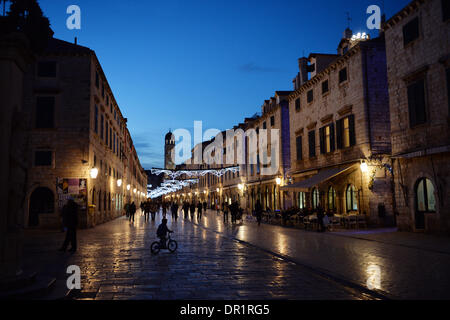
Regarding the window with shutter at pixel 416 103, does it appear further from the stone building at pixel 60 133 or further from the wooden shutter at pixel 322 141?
the stone building at pixel 60 133

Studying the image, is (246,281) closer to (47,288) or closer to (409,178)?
(47,288)

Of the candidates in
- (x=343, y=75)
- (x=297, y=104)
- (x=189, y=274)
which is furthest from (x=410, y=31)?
(x=189, y=274)

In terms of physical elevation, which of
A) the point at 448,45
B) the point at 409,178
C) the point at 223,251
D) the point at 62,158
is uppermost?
the point at 448,45

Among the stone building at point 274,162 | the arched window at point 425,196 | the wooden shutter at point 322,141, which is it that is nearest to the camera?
the arched window at point 425,196

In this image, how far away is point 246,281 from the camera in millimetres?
7980

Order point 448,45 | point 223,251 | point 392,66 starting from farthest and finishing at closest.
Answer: point 392,66 → point 448,45 → point 223,251

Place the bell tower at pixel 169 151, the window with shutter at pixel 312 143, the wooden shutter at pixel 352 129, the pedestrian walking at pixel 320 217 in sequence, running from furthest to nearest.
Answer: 1. the bell tower at pixel 169 151
2. the window with shutter at pixel 312 143
3. the wooden shutter at pixel 352 129
4. the pedestrian walking at pixel 320 217

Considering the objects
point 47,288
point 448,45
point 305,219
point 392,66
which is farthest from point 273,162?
point 47,288

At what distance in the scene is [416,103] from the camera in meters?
17.5

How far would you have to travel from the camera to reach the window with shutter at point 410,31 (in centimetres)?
1764

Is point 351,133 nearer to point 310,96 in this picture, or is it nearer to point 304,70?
point 310,96

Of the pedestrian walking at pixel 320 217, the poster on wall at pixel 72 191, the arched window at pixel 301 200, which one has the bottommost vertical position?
the pedestrian walking at pixel 320 217

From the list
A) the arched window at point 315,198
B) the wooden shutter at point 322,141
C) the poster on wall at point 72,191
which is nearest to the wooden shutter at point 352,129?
the wooden shutter at point 322,141
